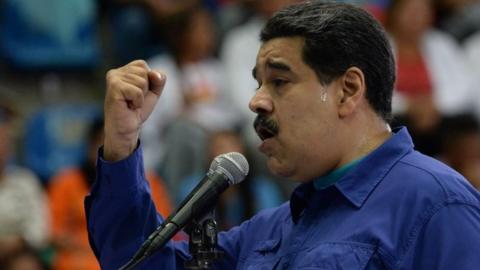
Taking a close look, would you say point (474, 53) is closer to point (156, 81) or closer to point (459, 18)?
point (459, 18)

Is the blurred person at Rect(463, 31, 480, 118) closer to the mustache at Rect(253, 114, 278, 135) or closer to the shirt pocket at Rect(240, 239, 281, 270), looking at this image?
the shirt pocket at Rect(240, 239, 281, 270)

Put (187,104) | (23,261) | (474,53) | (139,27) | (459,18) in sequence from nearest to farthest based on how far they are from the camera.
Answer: (23,261) < (187,104) < (139,27) < (474,53) < (459,18)

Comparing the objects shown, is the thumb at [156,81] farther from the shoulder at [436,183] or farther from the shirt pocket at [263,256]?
the shoulder at [436,183]

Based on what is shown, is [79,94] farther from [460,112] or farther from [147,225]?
[147,225]

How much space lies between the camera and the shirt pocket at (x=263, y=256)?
9.36 feet

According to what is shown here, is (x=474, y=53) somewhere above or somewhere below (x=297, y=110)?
below

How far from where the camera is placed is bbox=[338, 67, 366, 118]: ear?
108 inches

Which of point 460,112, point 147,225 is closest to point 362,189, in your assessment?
point 147,225

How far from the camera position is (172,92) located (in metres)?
6.57

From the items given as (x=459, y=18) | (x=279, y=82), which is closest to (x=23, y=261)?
(x=279, y=82)

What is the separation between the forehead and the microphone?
25 cm

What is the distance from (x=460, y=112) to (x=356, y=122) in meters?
3.95

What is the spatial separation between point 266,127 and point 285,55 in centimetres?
18

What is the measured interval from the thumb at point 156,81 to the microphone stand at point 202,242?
0.37 m
